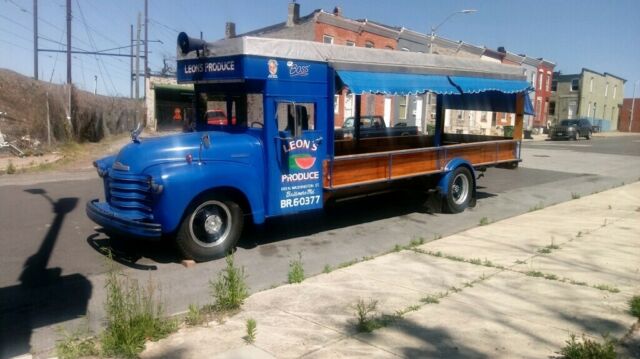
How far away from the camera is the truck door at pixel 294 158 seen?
285 inches

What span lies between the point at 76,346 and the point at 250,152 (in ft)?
11.5

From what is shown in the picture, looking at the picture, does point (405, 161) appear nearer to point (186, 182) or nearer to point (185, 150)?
point (185, 150)

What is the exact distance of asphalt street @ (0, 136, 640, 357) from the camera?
17.1 feet

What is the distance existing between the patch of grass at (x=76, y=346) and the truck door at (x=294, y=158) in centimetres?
333

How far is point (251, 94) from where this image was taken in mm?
7266

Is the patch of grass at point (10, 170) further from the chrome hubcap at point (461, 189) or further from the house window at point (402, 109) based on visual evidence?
the house window at point (402, 109)

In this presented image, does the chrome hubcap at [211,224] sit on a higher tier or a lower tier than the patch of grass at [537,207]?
higher

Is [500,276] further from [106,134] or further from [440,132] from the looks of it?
[106,134]

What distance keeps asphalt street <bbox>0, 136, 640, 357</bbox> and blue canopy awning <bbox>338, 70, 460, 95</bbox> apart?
2311 millimetres

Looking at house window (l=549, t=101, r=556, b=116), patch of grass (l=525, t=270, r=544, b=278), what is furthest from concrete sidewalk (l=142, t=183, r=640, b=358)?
house window (l=549, t=101, r=556, b=116)

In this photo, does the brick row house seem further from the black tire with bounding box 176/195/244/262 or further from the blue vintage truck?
the black tire with bounding box 176/195/244/262

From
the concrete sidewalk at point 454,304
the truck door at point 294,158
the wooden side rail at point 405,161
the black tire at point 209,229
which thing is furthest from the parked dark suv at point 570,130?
the black tire at point 209,229

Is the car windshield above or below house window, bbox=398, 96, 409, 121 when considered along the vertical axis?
below

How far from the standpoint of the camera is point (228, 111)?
757 cm
